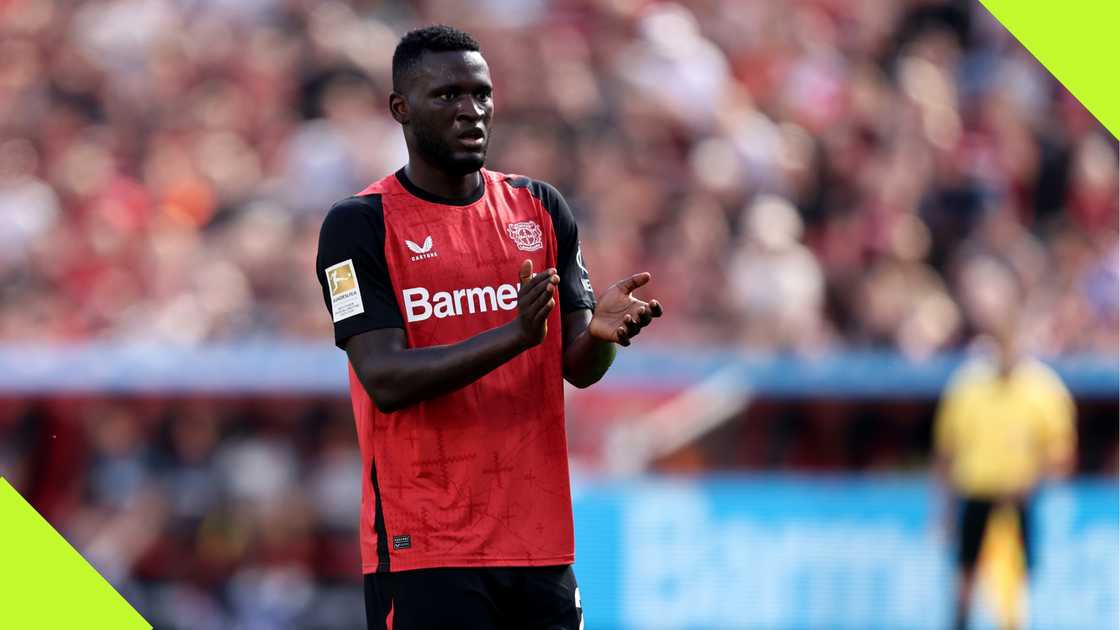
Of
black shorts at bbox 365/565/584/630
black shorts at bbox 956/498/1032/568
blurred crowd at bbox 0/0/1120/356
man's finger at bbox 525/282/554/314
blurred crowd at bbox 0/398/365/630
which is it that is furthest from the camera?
blurred crowd at bbox 0/0/1120/356

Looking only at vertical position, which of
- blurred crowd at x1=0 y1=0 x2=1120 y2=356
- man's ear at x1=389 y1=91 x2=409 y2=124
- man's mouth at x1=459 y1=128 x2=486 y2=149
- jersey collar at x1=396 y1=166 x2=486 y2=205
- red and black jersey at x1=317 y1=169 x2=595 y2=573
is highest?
blurred crowd at x1=0 y1=0 x2=1120 y2=356

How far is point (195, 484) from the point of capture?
895cm

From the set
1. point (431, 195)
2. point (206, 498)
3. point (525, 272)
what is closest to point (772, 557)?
point (206, 498)

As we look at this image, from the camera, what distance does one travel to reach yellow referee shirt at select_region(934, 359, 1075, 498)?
9.69m

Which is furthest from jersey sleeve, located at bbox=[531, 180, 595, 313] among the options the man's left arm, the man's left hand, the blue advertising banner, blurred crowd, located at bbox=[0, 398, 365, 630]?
blurred crowd, located at bbox=[0, 398, 365, 630]

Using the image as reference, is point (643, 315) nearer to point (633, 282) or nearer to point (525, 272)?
point (633, 282)

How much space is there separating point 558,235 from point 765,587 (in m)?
5.05

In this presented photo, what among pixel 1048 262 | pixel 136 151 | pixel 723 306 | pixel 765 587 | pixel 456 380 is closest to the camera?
pixel 456 380

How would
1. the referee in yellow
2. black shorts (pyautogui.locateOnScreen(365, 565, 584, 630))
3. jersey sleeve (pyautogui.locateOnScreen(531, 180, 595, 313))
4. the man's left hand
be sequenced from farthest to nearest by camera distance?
the referee in yellow
jersey sleeve (pyautogui.locateOnScreen(531, 180, 595, 313))
black shorts (pyautogui.locateOnScreen(365, 565, 584, 630))
the man's left hand

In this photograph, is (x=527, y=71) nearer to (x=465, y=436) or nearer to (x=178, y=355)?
(x=178, y=355)

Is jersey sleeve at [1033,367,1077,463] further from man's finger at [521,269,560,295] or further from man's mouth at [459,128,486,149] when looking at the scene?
man's finger at [521,269,560,295]

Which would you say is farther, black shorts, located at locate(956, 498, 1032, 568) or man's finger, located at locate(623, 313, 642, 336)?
black shorts, located at locate(956, 498, 1032, 568)

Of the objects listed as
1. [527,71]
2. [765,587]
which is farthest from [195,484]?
[527,71]

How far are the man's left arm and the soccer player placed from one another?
0.01 metres
